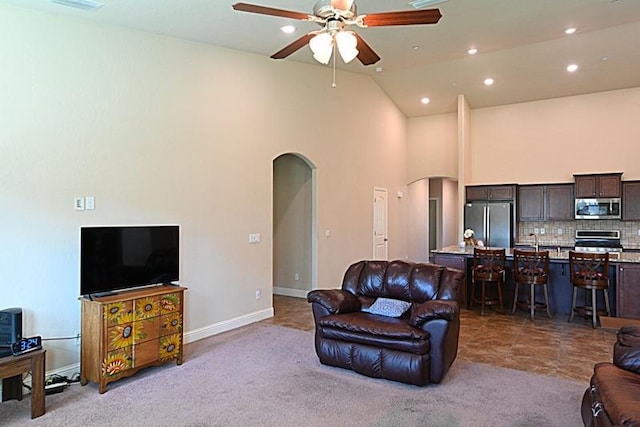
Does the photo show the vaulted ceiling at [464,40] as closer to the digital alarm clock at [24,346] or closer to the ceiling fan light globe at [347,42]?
the ceiling fan light globe at [347,42]

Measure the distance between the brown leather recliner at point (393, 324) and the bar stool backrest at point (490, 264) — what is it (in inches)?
81.7

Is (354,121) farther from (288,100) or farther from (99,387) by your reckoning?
(99,387)

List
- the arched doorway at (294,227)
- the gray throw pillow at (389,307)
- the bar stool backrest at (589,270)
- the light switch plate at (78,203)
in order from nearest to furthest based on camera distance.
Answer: the light switch plate at (78,203) → the gray throw pillow at (389,307) → the bar stool backrest at (589,270) → the arched doorway at (294,227)

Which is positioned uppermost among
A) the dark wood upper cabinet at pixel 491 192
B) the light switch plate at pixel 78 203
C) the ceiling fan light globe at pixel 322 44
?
the ceiling fan light globe at pixel 322 44

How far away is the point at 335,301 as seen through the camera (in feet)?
14.0

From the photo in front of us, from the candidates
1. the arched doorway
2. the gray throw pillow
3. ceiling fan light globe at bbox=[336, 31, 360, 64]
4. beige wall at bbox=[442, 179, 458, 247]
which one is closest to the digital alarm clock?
the gray throw pillow

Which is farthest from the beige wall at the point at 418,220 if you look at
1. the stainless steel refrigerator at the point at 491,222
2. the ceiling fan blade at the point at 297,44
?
the ceiling fan blade at the point at 297,44

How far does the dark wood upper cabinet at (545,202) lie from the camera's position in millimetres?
8539

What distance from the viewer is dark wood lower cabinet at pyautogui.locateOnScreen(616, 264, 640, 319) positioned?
547 centimetres

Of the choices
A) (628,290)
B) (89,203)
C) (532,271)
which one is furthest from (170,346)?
(628,290)

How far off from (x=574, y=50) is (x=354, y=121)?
3740 mm

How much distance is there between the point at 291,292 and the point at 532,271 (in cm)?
398

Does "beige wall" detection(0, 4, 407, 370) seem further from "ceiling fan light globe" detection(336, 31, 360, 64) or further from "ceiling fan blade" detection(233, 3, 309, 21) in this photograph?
"ceiling fan light globe" detection(336, 31, 360, 64)

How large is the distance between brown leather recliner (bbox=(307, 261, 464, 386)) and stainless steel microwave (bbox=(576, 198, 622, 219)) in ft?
18.2
